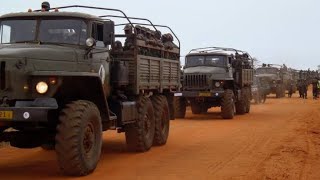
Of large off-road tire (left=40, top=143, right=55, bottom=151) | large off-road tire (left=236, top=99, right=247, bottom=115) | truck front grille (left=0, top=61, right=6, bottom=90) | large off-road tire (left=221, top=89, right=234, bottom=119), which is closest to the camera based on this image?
truck front grille (left=0, top=61, right=6, bottom=90)

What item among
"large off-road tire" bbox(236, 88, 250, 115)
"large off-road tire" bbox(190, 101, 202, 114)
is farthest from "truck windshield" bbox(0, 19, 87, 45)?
"large off-road tire" bbox(236, 88, 250, 115)

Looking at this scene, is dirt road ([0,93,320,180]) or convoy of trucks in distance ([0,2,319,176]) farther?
dirt road ([0,93,320,180])

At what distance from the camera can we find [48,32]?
29.5 feet

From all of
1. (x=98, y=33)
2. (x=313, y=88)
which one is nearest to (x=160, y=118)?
(x=98, y=33)

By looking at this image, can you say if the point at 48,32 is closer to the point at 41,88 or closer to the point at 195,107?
the point at 41,88

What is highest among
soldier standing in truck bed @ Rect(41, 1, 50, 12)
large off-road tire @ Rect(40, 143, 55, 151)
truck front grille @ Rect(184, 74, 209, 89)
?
soldier standing in truck bed @ Rect(41, 1, 50, 12)

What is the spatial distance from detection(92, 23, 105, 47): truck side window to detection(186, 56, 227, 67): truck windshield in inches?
498

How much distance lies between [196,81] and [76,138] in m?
13.5

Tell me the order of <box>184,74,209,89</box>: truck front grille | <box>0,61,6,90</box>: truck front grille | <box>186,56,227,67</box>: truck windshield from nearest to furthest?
<box>0,61,6,90</box>: truck front grille, <box>184,74,209,89</box>: truck front grille, <box>186,56,227,67</box>: truck windshield

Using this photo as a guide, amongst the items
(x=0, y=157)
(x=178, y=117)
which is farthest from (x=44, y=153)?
(x=178, y=117)

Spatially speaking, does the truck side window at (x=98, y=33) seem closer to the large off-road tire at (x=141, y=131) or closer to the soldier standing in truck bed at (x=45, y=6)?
the soldier standing in truck bed at (x=45, y=6)

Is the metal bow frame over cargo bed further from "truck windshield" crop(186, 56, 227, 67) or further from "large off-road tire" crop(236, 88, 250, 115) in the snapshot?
"large off-road tire" crop(236, 88, 250, 115)

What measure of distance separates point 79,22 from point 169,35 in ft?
13.7

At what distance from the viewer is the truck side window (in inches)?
370
